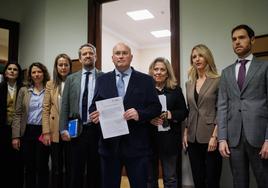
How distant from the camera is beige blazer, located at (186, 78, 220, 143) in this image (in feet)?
7.60

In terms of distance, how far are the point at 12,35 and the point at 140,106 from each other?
Result: 3.31 m

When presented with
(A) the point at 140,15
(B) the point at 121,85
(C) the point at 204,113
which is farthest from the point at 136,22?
(B) the point at 121,85

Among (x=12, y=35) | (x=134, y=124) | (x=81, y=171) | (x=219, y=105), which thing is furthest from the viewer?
(x=12, y=35)

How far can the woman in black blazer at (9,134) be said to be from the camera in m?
3.02

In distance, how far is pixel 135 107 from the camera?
190cm

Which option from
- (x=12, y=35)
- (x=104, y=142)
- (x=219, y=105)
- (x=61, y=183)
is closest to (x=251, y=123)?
(x=219, y=105)

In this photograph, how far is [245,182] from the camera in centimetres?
197

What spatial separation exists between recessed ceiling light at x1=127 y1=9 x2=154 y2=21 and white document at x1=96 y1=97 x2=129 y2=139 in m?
4.05

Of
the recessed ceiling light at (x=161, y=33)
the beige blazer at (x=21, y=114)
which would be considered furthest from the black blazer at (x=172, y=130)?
the recessed ceiling light at (x=161, y=33)

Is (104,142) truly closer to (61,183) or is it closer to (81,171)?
(81,171)

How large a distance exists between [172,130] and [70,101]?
0.89 m

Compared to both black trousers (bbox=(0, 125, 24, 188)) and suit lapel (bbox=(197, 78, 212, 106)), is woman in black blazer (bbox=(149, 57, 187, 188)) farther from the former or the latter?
black trousers (bbox=(0, 125, 24, 188))

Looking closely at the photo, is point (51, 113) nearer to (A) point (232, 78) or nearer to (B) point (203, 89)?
(B) point (203, 89)

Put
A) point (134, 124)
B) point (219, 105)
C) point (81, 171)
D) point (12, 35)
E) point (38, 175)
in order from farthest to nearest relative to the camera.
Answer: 1. point (12, 35)
2. point (38, 175)
3. point (81, 171)
4. point (219, 105)
5. point (134, 124)
